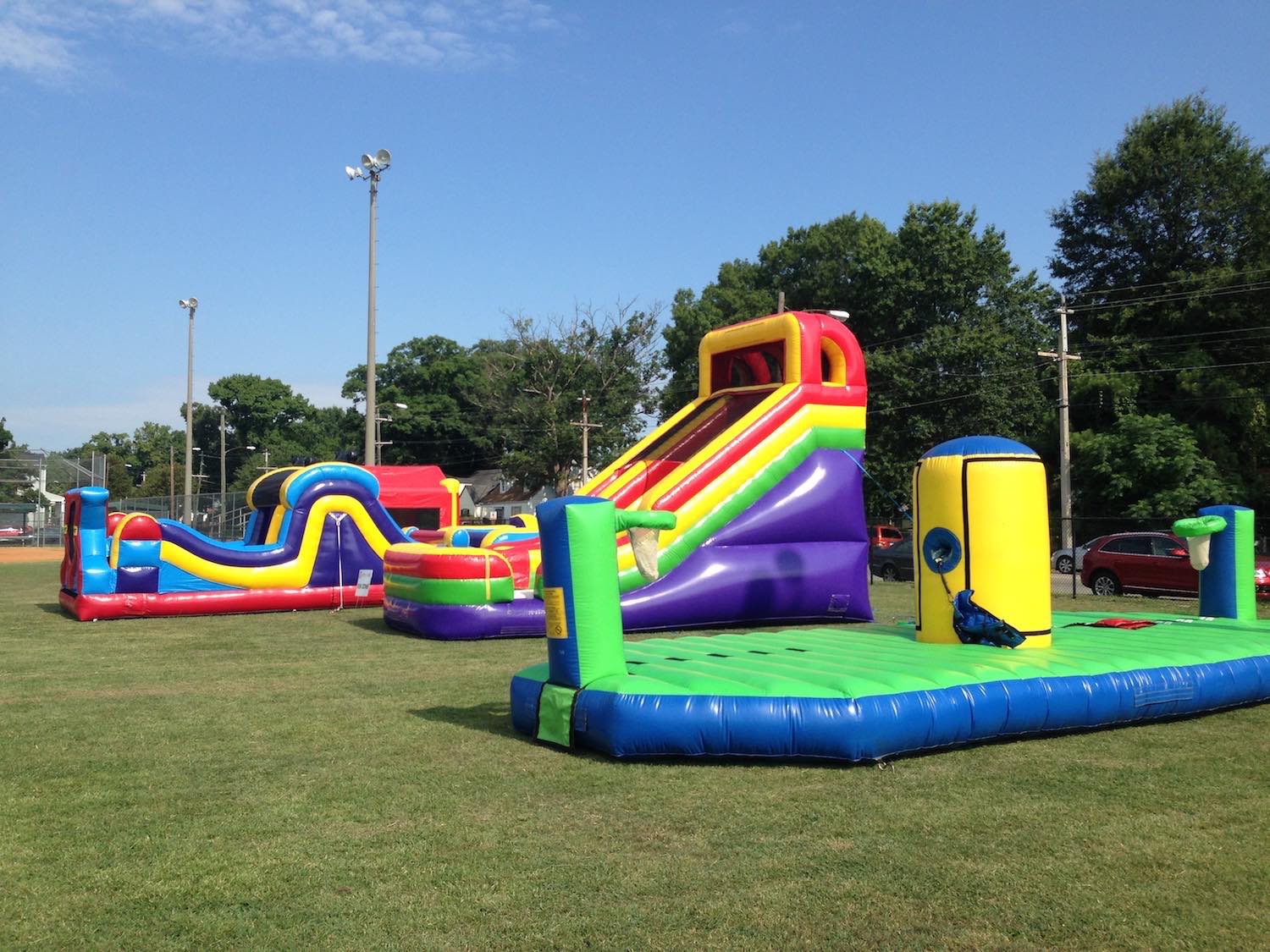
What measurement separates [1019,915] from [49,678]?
8.04 m

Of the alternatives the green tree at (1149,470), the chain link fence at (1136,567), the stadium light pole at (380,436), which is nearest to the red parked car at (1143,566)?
the chain link fence at (1136,567)

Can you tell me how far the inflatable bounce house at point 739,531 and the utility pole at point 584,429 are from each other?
2541 cm

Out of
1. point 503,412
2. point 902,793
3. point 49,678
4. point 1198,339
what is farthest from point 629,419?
point 902,793

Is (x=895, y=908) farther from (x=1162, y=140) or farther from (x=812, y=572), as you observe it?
(x=1162, y=140)

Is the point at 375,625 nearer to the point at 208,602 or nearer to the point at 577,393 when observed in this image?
the point at 208,602

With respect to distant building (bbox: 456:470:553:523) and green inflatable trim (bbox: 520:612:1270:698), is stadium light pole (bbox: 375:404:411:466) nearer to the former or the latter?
distant building (bbox: 456:470:553:523)

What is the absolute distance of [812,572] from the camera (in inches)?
479

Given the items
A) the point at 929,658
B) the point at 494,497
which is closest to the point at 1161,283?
the point at 929,658

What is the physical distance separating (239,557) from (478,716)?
8.30 metres

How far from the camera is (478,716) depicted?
7.15m

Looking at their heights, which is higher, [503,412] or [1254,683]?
[503,412]

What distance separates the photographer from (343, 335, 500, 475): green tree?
61.6 meters

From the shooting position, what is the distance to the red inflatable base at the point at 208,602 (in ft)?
45.2

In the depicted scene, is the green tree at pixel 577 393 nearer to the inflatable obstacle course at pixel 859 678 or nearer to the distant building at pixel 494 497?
the distant building at pixel 494 497
